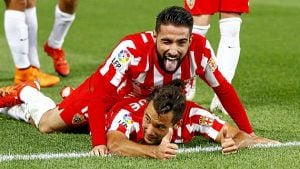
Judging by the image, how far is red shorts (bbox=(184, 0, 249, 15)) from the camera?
6828mm

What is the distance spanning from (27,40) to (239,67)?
7.43 ft

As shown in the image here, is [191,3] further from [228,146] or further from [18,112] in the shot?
[228,146]

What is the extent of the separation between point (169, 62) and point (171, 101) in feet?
0.78

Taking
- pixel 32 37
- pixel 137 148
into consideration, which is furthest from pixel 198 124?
pixel 32 37

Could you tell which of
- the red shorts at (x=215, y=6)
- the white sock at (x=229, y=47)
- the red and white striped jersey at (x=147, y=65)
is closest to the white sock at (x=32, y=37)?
the red shorts at (x=215, y=6)

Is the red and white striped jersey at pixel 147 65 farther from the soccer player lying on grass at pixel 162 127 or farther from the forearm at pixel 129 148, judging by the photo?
the forearm at pixel 129 148

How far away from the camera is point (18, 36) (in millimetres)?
8148

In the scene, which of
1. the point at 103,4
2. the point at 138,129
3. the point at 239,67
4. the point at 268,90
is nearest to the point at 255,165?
the point at 138,129

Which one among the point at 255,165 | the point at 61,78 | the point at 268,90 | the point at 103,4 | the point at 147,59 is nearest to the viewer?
the point at 255,165

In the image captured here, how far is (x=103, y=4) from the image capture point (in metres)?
16.1

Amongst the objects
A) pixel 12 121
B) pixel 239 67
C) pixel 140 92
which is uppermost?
pixel 140 92

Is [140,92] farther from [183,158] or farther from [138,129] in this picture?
[183,158]

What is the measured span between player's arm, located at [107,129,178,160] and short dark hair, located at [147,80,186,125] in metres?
0.18

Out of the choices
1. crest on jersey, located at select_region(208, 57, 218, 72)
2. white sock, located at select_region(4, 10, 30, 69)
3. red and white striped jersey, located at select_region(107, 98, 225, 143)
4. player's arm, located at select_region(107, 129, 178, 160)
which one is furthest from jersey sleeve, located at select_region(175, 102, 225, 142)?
white sock, located at select_region(4, 10, 30, 69)
